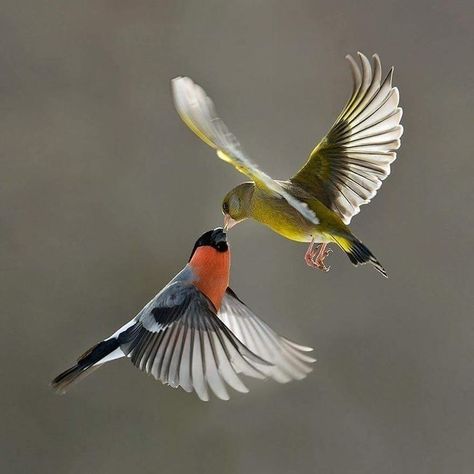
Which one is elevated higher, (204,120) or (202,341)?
(204,120)

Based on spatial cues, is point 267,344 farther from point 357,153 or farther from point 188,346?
point 357,153

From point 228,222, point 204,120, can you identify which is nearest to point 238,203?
point 228,222

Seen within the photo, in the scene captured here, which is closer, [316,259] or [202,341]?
[316,259]

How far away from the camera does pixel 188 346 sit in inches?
47.3

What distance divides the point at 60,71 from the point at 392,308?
116cm

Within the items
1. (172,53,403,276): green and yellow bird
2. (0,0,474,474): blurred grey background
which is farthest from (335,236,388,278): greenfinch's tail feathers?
(0,0,474,474): blurred grey background


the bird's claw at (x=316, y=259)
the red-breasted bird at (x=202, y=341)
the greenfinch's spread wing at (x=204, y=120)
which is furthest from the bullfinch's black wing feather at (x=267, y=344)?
the greenfinch's spread wing at (x=204, y=120)

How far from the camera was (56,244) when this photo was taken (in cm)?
248

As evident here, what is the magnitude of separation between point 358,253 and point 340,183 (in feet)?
0.80

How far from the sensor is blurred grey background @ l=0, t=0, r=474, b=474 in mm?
2385

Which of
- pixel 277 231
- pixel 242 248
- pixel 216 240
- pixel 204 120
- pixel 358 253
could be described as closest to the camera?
pixel 204 120

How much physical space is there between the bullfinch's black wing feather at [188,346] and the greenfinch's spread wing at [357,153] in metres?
0.23

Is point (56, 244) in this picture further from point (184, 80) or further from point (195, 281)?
point (184, 80)

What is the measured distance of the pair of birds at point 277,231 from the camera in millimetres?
1068
